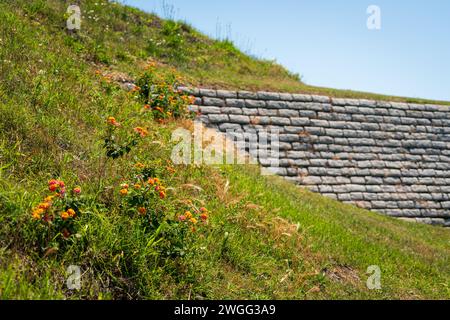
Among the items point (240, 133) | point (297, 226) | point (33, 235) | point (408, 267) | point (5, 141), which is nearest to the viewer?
point (33, 235)

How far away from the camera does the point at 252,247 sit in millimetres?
5188

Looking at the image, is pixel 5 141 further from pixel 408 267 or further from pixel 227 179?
pixel 408 267

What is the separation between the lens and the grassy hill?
3699mm

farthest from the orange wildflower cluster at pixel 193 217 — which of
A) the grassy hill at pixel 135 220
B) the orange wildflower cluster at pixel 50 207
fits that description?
the orange wildflower cluster at pixel 50 207

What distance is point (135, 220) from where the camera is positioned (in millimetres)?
4195

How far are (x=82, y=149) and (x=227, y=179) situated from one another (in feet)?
6.75

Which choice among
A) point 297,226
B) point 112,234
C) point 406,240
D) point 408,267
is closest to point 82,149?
point 112,234

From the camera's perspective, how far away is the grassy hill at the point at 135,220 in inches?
146
